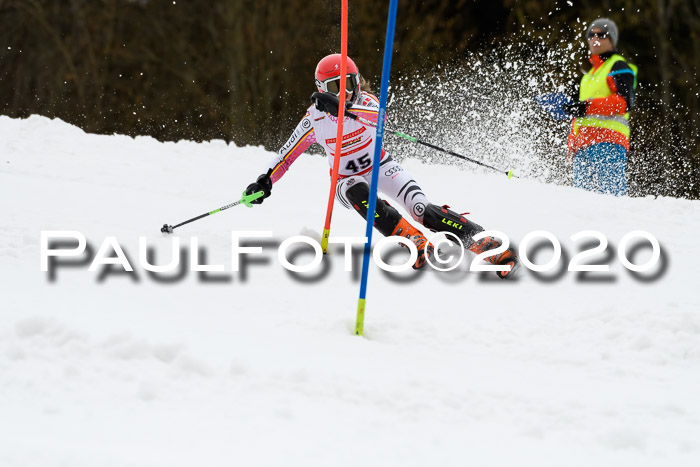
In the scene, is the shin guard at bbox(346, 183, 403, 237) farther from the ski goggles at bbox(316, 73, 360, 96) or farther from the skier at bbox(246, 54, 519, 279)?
the ski goggles at bbox(316, 73, 360, 96)

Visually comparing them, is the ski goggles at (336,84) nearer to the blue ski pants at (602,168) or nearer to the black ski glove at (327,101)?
the black ski glove at (327,101)

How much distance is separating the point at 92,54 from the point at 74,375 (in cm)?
2202

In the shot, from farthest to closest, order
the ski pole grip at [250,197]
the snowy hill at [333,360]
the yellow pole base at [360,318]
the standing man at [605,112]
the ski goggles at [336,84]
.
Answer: the standing man at [605,112], the ski pole grip at [250,197], the ski goggles at [336,84], the yellow pole base at [360,318], the snowy hill at [333,360]

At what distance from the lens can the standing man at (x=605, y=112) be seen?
6.84 metres

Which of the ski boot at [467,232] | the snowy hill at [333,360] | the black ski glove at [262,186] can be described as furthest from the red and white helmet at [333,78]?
the snowy hill at [333,360]

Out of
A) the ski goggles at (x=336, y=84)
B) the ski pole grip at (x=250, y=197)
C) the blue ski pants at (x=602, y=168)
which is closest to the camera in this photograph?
the ski goggles at (x=336, y=84)

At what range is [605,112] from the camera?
22.8ft

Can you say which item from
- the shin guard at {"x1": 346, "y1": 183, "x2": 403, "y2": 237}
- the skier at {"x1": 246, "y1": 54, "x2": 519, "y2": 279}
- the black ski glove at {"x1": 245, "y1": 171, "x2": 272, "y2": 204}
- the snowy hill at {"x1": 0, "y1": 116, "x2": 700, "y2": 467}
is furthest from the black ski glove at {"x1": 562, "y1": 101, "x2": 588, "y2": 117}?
the black ski glove at {"x1": 245, "y1": 171, "x2": 272, "y2": 204}

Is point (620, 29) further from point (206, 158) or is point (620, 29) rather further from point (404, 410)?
point (404, 410)

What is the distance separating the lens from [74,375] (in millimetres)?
2498

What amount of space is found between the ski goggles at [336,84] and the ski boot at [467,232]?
996mm

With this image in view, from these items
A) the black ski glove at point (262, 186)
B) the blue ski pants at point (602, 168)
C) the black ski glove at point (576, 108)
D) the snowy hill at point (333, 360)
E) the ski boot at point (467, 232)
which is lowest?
the snowy hill at point (333, 360)

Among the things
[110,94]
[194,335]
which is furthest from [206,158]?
[110,94]

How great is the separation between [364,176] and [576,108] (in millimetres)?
2932
